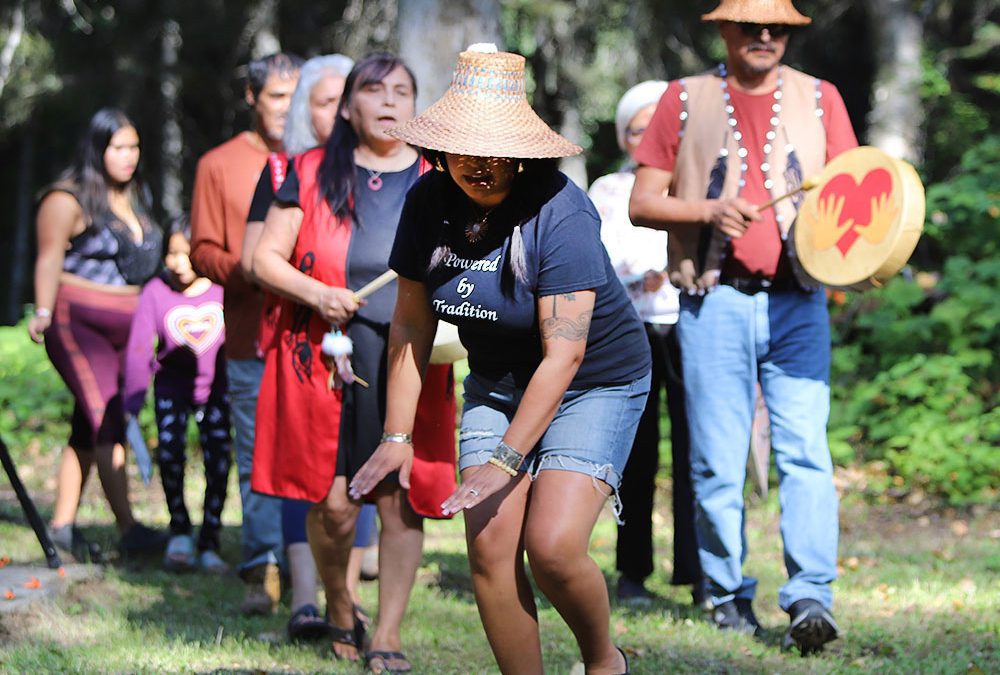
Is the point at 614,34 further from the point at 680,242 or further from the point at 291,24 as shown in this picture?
the point at 680,242

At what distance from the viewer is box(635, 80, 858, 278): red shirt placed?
16.6ft

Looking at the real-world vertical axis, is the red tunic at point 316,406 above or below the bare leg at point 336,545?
above

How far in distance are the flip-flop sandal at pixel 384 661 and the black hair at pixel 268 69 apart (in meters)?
2.65

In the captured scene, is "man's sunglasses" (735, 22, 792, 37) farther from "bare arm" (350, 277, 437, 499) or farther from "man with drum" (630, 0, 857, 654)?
"bare arm" (350, 277, 437, 499)

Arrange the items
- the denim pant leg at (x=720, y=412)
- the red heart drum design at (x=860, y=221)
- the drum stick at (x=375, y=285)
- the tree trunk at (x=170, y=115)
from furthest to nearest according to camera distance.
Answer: the tree trunk at (x=170, y=115) < the denim pant leg at (x=720, y=412) < the drum stick at (x=375, y=285) < the red heart drum design at (x=860, y=221)

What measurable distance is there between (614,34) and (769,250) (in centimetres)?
1167

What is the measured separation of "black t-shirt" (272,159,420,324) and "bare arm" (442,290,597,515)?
48.3 inches

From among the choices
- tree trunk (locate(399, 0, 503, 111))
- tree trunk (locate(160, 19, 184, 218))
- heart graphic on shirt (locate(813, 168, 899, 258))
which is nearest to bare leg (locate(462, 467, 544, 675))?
heart graphic on shirt (locate(813, 168, 899, 258))

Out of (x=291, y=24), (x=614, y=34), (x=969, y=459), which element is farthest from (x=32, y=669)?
(x=291, y=24)

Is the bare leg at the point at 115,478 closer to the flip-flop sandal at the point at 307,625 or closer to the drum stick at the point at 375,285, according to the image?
the flip-flop sandal at the point at 307,625

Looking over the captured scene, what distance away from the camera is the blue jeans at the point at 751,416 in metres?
5.01

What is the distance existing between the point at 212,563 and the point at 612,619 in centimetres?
220

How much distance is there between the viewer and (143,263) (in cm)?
696

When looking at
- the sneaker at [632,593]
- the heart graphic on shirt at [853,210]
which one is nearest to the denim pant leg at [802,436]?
the heart graphic on shirt at [853,210]
